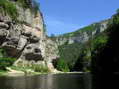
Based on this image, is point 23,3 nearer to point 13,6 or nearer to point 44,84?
point 13,6

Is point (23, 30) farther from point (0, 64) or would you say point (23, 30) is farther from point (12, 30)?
point (0, 64)

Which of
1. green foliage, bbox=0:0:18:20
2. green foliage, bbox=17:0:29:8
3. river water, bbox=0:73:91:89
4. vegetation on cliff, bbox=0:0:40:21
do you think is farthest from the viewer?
green foliage, bbox=17:0:29:8

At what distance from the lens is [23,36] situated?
405 feet

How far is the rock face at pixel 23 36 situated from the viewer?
109312 mm

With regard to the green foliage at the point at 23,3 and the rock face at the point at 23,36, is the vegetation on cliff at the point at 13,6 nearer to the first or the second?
the green foliage at the point at 23,3

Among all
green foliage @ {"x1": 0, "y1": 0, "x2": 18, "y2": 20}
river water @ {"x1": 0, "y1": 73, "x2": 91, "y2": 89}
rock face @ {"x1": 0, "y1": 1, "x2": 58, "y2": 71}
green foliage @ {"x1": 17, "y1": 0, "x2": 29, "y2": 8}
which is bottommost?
river water @ {"x1": 0, "y1": 73, "x2": 91, "y2": 89}

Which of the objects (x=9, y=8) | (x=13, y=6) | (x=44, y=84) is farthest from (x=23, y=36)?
(x=44, y=84)

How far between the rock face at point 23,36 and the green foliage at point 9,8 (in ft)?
6.20

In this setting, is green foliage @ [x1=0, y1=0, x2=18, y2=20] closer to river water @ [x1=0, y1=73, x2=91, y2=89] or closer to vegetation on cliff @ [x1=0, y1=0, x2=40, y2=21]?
vegetation on cliff @ [x1=0, y1=0, x2=40, y2=21]

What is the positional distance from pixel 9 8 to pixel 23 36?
52.3ft

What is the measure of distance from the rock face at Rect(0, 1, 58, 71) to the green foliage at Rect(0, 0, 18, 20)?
1.89 metres

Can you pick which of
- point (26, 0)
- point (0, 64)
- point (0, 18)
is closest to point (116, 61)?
point (0, 64)

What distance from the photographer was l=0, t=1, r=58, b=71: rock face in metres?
109

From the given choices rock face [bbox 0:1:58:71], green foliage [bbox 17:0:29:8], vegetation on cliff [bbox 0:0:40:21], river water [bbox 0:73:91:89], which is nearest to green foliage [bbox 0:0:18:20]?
vegetation on cliff [bbox 0:0:40:21]
